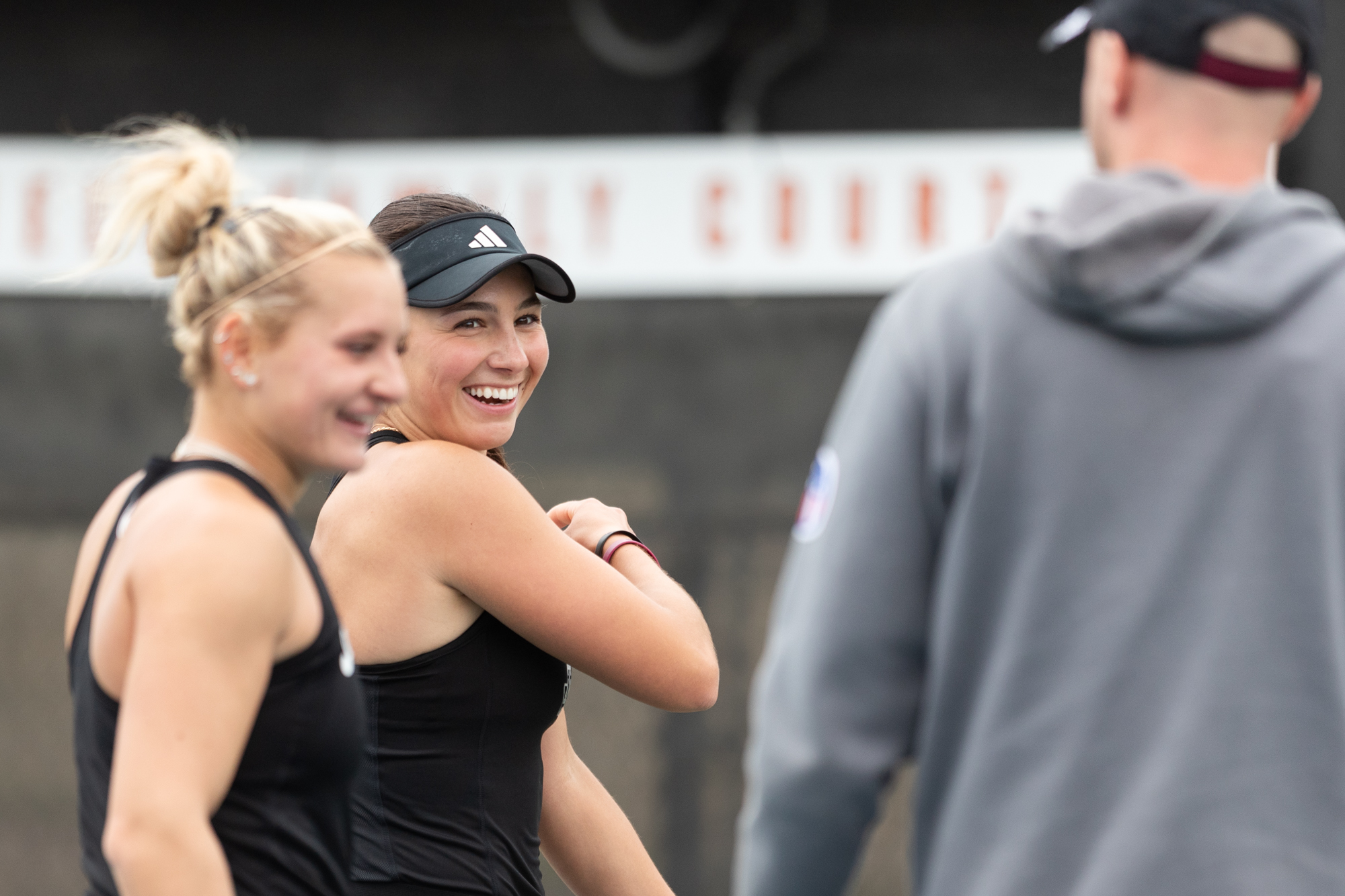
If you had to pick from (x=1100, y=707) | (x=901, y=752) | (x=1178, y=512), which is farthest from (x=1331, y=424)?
(x=901, y=752)

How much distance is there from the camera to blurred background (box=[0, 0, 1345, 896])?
17.0 feet

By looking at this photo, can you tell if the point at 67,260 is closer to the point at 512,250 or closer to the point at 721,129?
the point at 721,129

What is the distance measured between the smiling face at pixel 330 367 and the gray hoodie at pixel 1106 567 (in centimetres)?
50

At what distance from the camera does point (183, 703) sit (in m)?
1.28

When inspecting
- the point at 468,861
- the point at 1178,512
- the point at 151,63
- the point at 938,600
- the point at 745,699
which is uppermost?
the point at 151,63

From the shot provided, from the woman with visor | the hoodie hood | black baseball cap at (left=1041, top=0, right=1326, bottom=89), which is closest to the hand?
the woman with visor

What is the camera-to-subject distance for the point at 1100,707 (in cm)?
134

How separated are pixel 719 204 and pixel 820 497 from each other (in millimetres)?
3745

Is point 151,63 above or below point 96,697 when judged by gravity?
above

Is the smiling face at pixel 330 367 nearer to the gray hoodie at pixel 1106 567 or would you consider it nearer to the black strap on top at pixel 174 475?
the black strap on top at pixel 174 475

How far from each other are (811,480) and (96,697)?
0.77 metres

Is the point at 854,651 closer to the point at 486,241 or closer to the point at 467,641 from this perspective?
the point at 467,641

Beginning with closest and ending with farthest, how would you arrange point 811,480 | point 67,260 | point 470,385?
point 811,480 < point 470,385 < point 67,260

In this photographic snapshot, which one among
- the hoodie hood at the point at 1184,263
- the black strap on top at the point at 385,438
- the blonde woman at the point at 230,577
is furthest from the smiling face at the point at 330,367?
the hoodie hood at the point at 1184,263
